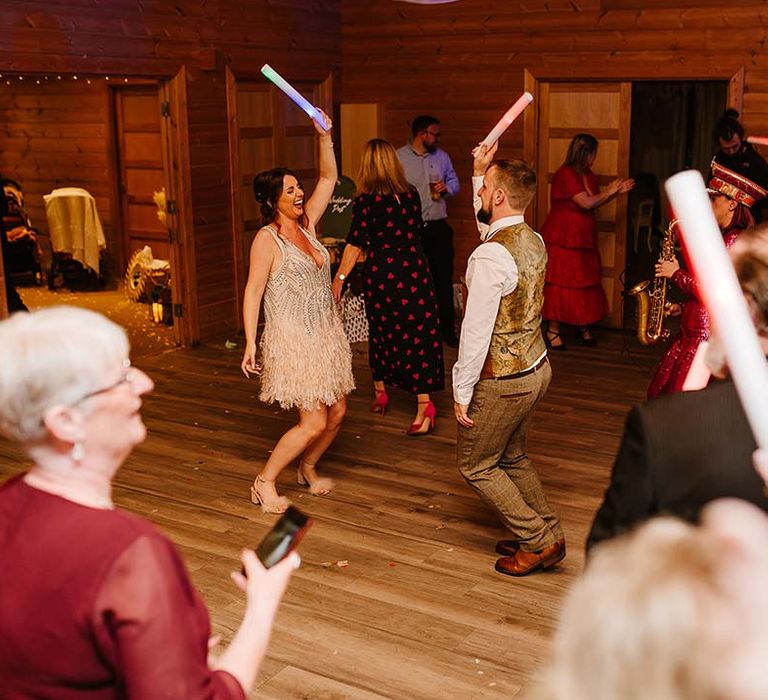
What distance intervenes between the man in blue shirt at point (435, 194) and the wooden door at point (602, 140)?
0.90 metres

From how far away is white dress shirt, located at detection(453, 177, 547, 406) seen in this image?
3766 mm

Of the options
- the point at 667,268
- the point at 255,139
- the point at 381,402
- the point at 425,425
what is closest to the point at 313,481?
the point at 425,425

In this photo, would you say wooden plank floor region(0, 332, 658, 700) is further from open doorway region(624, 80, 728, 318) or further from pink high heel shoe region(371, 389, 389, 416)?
open doorway region(624, 80, 728, 318)

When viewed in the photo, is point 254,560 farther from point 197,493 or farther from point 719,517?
point 197,493

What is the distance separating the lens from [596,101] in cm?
819

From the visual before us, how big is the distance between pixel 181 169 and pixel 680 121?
17.0ft

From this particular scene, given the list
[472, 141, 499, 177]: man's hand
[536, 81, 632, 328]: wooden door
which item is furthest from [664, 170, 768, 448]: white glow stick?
[536, 81, 632, 328]: wooden door

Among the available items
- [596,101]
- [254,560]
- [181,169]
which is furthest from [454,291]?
[254,560]

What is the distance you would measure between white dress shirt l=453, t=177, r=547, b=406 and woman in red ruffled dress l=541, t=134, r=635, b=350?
410 centimetres

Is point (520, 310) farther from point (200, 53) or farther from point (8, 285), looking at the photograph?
point (200, 53)

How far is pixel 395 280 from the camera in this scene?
589 cm

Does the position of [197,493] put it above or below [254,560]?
below

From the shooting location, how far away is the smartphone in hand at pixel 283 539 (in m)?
1.82

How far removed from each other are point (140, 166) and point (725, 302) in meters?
9.53
